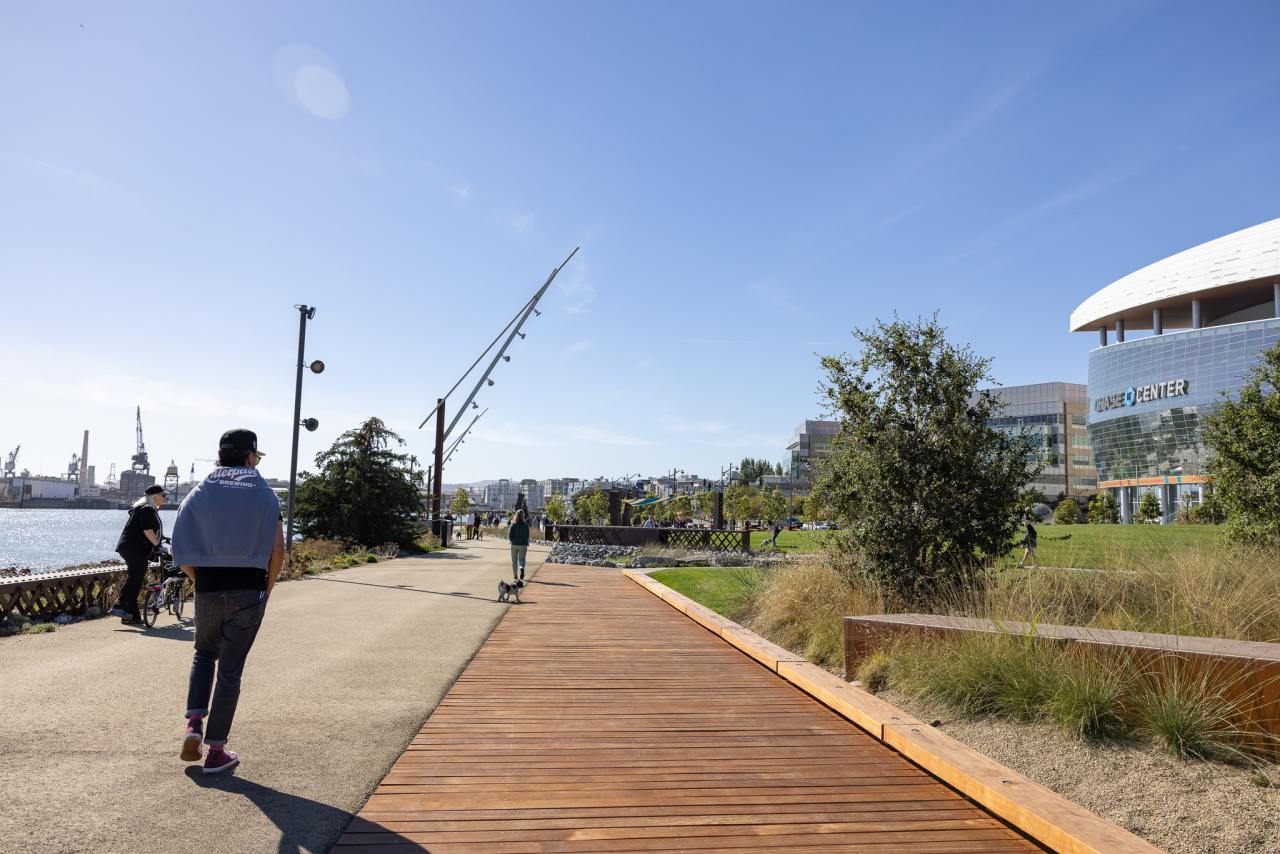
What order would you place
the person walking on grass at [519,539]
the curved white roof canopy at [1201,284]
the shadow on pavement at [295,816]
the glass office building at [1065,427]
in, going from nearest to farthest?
the shadow on pavement at [295,816], the person walking on grass at [519,539], the curved white roof canopy at [1201,284], the glass office building at [1065,427]

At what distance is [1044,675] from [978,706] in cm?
47

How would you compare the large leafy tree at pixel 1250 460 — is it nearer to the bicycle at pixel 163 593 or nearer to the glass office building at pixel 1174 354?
the bicycle at pixel 163 593

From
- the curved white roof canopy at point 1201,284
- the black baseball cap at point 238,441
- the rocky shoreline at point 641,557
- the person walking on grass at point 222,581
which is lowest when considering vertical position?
the rocky shoreline at point 641,557

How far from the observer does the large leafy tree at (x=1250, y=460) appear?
12.2 m

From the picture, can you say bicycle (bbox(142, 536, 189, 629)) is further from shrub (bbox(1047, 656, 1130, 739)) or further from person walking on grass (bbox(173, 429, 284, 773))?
shrub (bbox(1047, 656, 1130, 739))

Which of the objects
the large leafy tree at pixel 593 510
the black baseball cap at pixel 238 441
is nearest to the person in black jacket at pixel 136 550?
the black baseball cap at pixel 238 441

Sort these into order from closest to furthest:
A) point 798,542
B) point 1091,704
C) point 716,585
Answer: point 1091,704 → point 716,585 → point 798,542

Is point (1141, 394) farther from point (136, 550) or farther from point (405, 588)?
point (136, 550)

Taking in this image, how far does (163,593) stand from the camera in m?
10.5

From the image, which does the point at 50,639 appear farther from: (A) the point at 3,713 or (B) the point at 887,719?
(B) the point at 887,719

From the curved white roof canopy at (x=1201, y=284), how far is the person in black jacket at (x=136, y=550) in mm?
87367

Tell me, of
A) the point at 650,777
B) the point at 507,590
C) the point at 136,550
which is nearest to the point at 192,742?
the point at 650,777

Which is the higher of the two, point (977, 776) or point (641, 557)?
point (977, 776)

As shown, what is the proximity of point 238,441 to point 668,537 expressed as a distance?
27.6 metres
